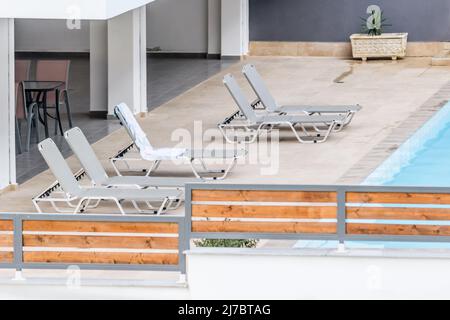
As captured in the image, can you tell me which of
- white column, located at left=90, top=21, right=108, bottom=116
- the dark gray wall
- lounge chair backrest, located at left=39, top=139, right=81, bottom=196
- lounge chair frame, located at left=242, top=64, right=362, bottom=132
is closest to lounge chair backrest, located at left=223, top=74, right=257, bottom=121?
lounge chair frame, located at left=242, top=64, right=362, bottom=132

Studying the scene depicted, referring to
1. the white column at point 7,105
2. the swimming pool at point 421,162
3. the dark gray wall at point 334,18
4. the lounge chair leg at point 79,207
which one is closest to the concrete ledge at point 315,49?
the dark gray wall at point 334,18

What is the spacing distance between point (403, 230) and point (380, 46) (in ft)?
48.3

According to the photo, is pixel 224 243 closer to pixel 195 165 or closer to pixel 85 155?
pixel 85 155

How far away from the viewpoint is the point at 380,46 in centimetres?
2464

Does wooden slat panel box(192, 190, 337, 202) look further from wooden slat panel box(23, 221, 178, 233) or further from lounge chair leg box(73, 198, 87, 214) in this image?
lounge chair leg box(73, 198, 87, 214)

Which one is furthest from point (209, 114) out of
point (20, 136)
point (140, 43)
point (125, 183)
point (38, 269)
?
point (38, 269)

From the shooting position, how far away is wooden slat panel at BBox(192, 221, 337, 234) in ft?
33.7

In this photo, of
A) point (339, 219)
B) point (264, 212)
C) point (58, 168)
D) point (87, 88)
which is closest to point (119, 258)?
point (264, 212)

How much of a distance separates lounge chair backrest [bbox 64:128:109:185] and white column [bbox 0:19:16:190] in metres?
1.02

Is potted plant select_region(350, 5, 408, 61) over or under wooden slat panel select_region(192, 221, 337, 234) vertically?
over

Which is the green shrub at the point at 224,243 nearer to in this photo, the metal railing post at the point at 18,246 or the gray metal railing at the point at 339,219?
the gray metal railing at the point at 339,219

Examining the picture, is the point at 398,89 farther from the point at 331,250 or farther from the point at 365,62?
the point at 331,250
